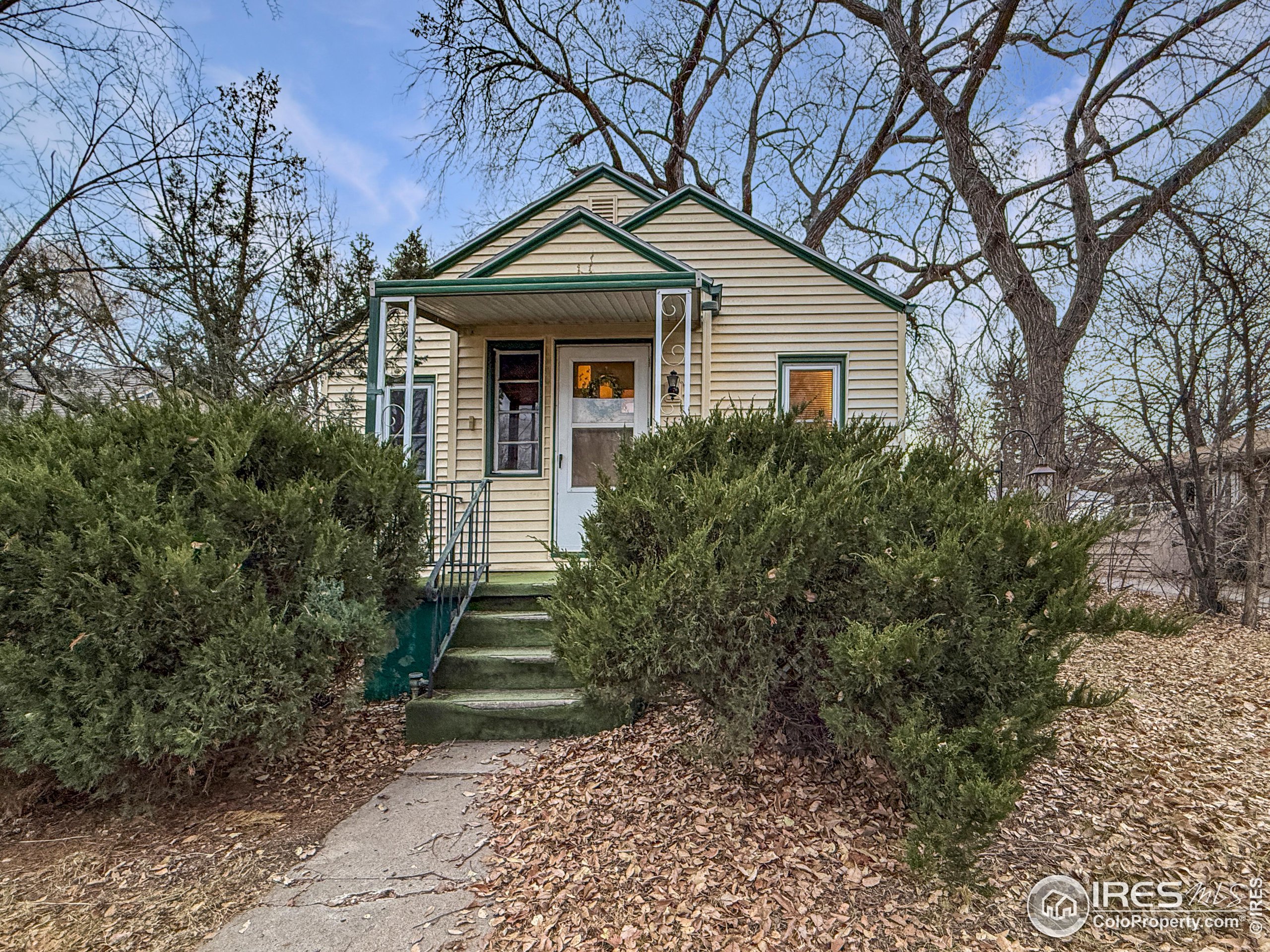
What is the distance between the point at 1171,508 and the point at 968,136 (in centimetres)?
578

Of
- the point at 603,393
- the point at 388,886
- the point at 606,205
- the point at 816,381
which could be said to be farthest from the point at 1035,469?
the point at 388,886

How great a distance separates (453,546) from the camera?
4.88 metres

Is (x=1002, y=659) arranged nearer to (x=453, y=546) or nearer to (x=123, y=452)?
(x=453, y=546)

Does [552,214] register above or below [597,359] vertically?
above

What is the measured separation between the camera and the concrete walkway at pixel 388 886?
8.13 ft

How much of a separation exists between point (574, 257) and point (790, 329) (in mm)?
2427

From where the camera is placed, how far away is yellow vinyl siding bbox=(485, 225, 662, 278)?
6.89 m

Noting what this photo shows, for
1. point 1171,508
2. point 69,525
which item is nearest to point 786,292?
point 1171,508

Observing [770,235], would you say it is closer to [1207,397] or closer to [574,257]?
[574,257]

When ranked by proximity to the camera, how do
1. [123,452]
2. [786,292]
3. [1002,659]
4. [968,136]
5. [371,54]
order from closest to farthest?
[1002,659] → [123,452] → [786,292] → [968,136] → [371,54]

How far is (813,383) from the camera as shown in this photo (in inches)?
294

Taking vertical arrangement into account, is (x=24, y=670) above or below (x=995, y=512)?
below

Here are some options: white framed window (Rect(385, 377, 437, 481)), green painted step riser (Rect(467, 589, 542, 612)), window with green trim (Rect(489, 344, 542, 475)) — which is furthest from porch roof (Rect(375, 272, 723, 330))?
green painted step riser (Rect(467, 589, 542, 612))

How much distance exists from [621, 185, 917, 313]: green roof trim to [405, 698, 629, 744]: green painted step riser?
212 inches
